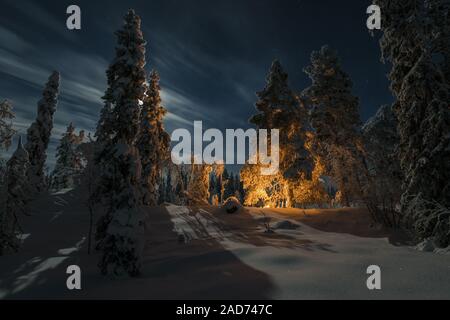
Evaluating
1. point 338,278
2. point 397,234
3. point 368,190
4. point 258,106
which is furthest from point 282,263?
point 258,106

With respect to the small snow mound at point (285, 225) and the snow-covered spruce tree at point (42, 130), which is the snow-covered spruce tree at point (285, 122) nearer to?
the small snow mound at point (285, 225)

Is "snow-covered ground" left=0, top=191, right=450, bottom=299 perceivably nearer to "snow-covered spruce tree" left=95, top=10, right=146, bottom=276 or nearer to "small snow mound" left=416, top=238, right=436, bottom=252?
"small snow mound" left=416, top=238, right=436, bottom=252

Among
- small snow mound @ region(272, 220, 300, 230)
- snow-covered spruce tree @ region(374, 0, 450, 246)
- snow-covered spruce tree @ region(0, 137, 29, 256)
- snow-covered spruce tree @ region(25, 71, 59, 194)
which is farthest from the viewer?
snow-covered spruce tree @ region(25, 71, 59, 194)

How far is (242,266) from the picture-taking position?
994 cm

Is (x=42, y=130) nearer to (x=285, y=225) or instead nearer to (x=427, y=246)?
(x=285, y=225)

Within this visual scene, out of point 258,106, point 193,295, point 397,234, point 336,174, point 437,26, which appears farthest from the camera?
point 258,106

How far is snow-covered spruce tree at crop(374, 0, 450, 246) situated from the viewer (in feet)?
37.8

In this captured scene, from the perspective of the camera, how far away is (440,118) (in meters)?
11.5

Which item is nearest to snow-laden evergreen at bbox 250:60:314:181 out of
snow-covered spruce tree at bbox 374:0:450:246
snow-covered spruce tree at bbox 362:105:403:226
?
snow-covered spruce tree at bbox 362:105:403:226

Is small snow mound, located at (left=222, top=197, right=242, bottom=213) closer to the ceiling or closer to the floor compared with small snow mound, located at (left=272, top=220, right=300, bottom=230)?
closer to the ceiling

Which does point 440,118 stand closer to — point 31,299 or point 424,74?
point 424,74

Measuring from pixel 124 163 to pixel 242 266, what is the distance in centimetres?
583

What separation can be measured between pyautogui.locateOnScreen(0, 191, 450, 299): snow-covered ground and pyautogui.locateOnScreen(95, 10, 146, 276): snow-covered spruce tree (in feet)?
3.04

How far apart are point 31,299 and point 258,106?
24.3 m
